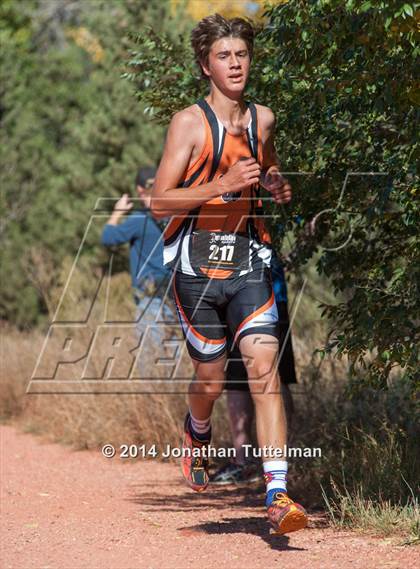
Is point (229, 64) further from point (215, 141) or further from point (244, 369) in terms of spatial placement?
point (244, 369)

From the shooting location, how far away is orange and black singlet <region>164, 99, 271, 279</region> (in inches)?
212

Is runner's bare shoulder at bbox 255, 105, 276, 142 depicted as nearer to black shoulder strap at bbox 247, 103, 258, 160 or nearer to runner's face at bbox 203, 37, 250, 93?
black shoulder strap at bbox 247, 103, 258, 160

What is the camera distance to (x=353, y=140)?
5.93 m

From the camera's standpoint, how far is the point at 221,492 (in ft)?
24.2

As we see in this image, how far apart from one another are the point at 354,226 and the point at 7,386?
5.02m

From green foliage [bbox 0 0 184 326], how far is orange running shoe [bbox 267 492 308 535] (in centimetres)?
774

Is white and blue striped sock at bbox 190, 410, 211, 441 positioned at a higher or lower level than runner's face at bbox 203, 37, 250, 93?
lower

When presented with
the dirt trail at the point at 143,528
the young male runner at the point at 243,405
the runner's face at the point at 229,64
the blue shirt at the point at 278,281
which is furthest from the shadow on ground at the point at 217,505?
the runner's face at the point at 229,64

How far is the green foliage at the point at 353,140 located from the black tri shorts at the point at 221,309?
1.36 feet

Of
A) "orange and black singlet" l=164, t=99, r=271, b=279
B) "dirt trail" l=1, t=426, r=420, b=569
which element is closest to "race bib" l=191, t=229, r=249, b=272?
"orange and black singlet" l=164, t=99, r=271, b=279

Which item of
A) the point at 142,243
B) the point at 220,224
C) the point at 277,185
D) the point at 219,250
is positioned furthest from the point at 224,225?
the point at 142,243

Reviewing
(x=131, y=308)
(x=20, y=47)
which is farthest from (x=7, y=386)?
(x=20, y=47)

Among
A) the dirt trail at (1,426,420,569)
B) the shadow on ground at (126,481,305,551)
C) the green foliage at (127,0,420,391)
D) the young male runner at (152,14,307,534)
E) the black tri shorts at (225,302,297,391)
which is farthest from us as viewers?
the black tri shorts at (225,302,297,391)

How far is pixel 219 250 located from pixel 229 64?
905 millimetres
